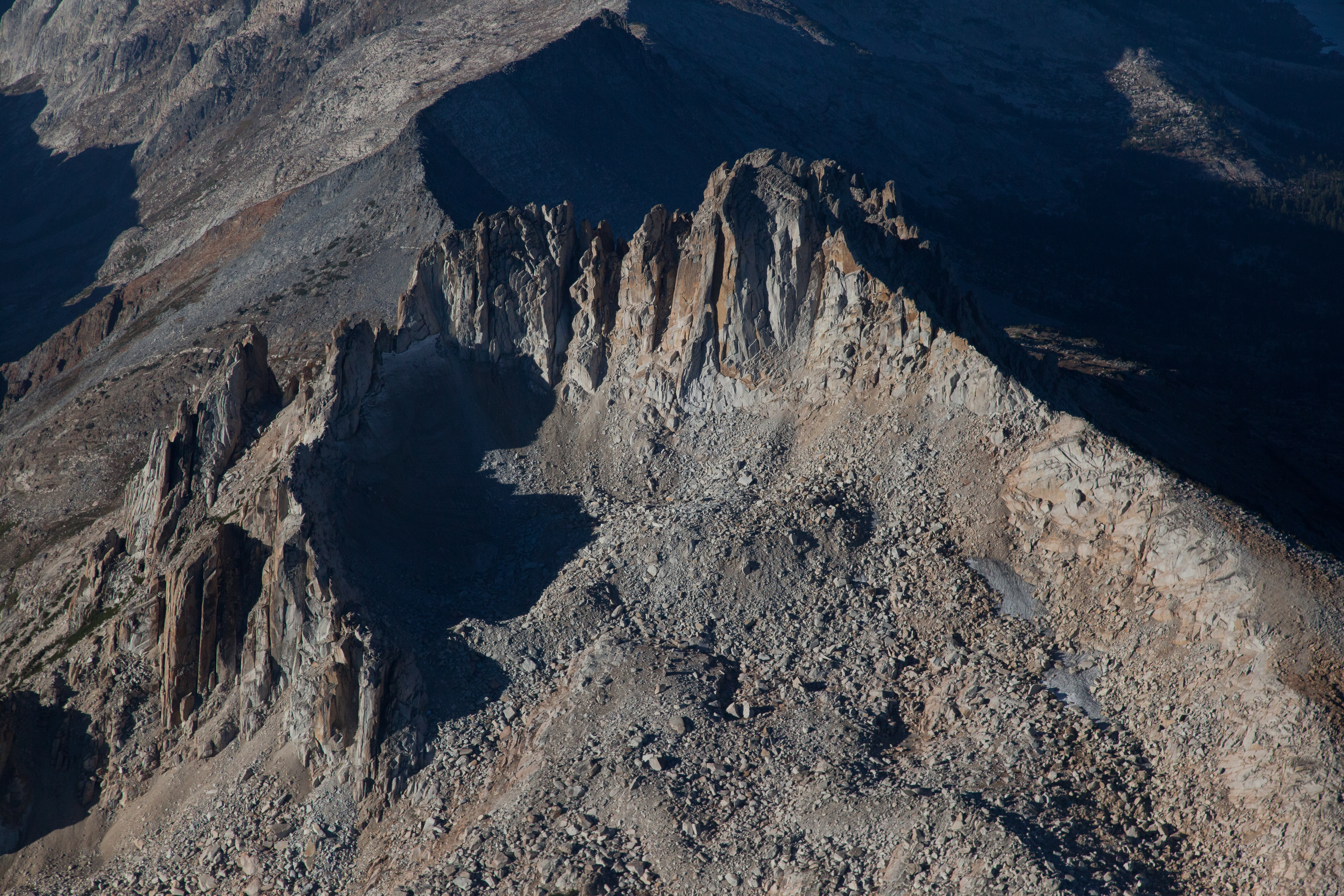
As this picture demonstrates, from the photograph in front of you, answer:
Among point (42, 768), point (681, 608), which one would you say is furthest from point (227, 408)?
point (681, 608)

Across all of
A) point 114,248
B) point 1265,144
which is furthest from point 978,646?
point 1265,144

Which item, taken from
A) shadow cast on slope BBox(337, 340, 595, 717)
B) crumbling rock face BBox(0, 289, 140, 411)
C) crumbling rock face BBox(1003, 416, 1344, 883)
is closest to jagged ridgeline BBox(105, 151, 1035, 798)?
shadow cast on slope BBox(337, 340, 595, 717)

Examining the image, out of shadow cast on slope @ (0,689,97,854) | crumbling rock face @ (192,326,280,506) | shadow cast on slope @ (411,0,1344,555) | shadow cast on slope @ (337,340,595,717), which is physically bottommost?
shadow cast on slope @ (411,0,1344,555)

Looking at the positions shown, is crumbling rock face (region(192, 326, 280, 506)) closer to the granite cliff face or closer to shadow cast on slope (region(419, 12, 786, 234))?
the granite cliff face

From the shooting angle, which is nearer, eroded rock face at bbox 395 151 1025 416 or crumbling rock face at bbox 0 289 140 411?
eroded rock face at bbox 395 151 1025 416

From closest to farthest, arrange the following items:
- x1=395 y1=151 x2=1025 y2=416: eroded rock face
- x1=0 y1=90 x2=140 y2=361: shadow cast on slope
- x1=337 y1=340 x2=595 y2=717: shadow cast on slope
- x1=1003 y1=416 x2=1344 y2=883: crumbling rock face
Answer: x1=1003 y1=416 x2=1344 y2=883: crumbling rock face → x1=337 y1=340 x2=595 y2=717: shadow cast on slope → x1=395 y1=151 x2=1025 y2=416: eroded rock face → x1=0 y1=90 x2=140 y2=361: shadow cast on slope

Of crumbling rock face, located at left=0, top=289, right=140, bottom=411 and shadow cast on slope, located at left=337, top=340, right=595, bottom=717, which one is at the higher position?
shadow cast on slope, located at left=337, top=340, right=595, bottom=717

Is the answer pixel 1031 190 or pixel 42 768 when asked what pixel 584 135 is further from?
pixel 42 768
